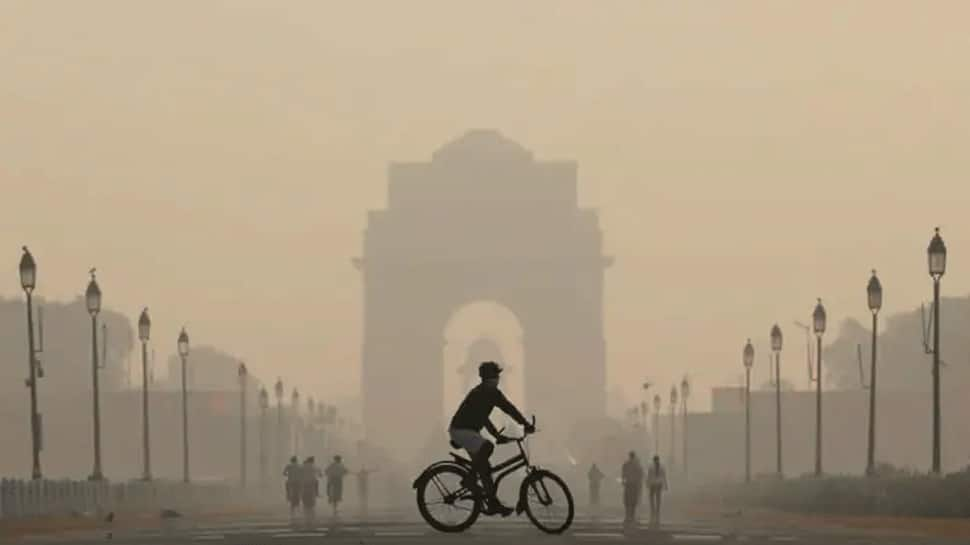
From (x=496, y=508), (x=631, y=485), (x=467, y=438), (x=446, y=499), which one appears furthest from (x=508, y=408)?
(x=631, y=485)

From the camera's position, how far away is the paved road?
95.6 ft

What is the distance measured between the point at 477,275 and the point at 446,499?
113 metres

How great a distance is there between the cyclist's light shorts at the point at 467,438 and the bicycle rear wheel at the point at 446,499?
42cm

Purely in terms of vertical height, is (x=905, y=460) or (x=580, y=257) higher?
(x=580, y=257)

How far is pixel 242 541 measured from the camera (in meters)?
29.8

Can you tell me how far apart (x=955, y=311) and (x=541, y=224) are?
2801 centimetres

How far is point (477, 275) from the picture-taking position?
139m

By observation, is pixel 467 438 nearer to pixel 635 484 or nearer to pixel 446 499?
pixel 446 499

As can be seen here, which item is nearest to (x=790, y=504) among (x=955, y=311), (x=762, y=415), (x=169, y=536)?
(x=169, y=536)

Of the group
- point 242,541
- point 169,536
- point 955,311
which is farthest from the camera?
point 955,311

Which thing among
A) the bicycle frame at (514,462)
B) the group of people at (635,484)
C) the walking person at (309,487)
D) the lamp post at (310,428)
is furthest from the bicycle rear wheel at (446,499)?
the lamp post at (310,428)

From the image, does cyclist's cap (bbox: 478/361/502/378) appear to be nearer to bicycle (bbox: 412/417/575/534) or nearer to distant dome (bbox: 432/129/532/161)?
bicycle (bbox: 412/417/575/534)

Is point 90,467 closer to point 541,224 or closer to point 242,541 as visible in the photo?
point 541,224

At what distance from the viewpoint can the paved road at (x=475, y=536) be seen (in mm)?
29141
